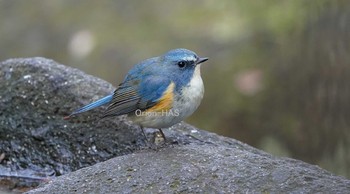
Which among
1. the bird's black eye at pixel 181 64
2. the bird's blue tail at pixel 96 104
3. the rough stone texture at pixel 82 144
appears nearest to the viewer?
the rough stone texture at pixel 82 144

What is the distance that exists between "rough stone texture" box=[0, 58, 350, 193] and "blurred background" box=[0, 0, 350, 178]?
7.45ft

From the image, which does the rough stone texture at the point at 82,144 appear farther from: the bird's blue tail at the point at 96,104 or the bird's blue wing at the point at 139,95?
the bird's blue wing at the point at 139,95

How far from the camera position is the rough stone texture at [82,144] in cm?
390

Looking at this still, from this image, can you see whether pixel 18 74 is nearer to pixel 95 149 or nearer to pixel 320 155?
pixel 95 149

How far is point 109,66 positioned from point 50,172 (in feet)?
9.51

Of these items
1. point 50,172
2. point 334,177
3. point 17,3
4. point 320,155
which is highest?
point 17,3

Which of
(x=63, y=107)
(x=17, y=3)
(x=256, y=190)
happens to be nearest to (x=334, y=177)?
(x=256, y=190)

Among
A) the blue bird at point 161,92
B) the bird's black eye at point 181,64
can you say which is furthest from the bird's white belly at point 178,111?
the bird's black eye at point 181,64

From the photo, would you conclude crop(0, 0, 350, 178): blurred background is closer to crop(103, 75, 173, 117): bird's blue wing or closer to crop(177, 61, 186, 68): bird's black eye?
crop(177, 61, 186, 68): bird's black eye

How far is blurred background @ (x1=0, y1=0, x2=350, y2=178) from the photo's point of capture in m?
7.02

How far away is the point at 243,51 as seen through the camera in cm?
773

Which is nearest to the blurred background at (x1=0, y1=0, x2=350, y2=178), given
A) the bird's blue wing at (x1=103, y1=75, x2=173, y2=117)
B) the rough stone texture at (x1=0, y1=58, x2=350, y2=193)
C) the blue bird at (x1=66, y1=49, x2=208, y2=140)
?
the rough stone texture at (x1=0, y1=58, x2=350, y2=193)

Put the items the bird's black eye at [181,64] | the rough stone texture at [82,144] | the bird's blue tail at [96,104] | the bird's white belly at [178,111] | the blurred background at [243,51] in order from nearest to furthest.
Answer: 1. the rough stone texture at [82,144]
2. the bird's white belly at [178,111]
3. the bird's black eye at [181,64]
4. the bird's blue tail at [96,104]
5. the blurred background at [243,51]

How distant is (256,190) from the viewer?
3.68 m
